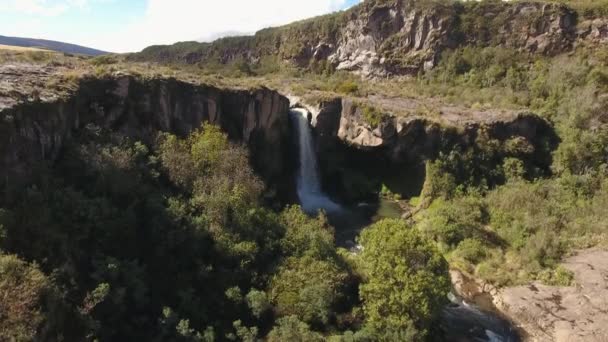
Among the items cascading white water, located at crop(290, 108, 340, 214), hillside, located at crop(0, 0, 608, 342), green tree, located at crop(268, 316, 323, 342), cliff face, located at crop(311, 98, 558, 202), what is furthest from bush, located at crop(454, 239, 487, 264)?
green tree, located at crop(268, 316, 323, 342)

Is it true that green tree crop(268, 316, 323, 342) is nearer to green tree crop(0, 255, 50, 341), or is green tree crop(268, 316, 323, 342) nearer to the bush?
green tree crop(0, 255, 50, 341)

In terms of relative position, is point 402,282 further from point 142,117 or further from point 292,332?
point 142,117

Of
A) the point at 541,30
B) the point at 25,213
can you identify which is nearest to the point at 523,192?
the point at 25,213

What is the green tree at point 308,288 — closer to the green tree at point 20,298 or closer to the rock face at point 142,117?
the green tree at point 20,298

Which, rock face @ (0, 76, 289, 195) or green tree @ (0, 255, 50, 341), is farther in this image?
rock face @ (0, 76, 289, 195)

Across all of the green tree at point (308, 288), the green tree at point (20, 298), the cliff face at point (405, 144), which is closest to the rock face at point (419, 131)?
the cliff face at point (405, 144)
